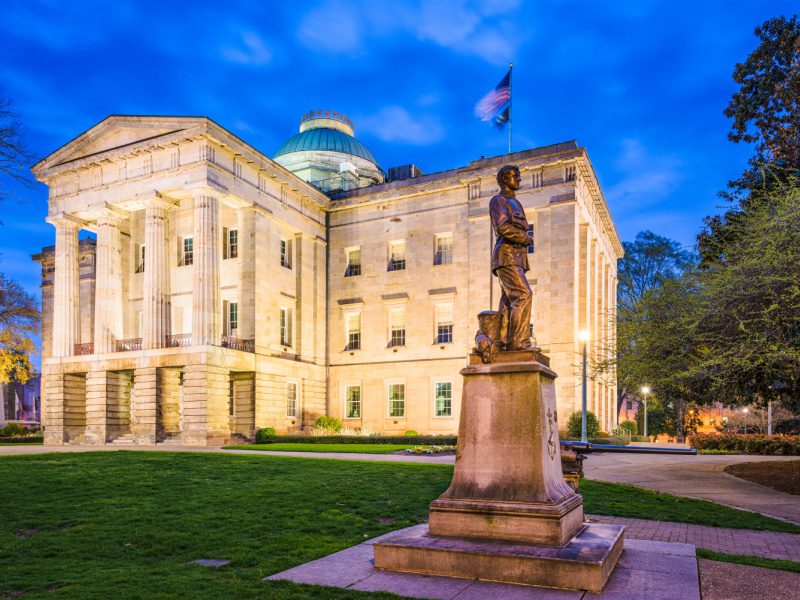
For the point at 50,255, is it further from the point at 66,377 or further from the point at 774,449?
the point at 774,449

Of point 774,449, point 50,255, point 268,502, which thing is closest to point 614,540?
point 268,502

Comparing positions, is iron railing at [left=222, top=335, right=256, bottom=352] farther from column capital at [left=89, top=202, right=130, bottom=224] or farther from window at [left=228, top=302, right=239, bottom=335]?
column capital at [left=89, top=202, right=130, bottom=224]

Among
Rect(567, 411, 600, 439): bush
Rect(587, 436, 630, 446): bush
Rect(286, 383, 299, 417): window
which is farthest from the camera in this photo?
Rect(286, 383, 299, 417): window

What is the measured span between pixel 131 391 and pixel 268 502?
29.5 metres

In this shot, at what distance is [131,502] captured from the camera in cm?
1245

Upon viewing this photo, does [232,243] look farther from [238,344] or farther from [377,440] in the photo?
[377,440]

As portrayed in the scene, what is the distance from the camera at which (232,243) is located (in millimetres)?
39250

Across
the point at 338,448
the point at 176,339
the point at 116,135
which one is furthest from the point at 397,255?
the point at 116,135

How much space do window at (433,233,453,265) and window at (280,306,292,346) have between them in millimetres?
10019

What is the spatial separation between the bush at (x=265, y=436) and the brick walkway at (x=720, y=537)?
82.4 ft

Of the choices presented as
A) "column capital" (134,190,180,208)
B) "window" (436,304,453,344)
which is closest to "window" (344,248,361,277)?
"window" (436,304,453,344)

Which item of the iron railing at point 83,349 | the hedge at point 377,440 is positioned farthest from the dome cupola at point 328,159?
the hedge at point 377,440

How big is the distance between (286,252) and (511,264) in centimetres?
3387

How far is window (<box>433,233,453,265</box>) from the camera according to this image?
131 feet
